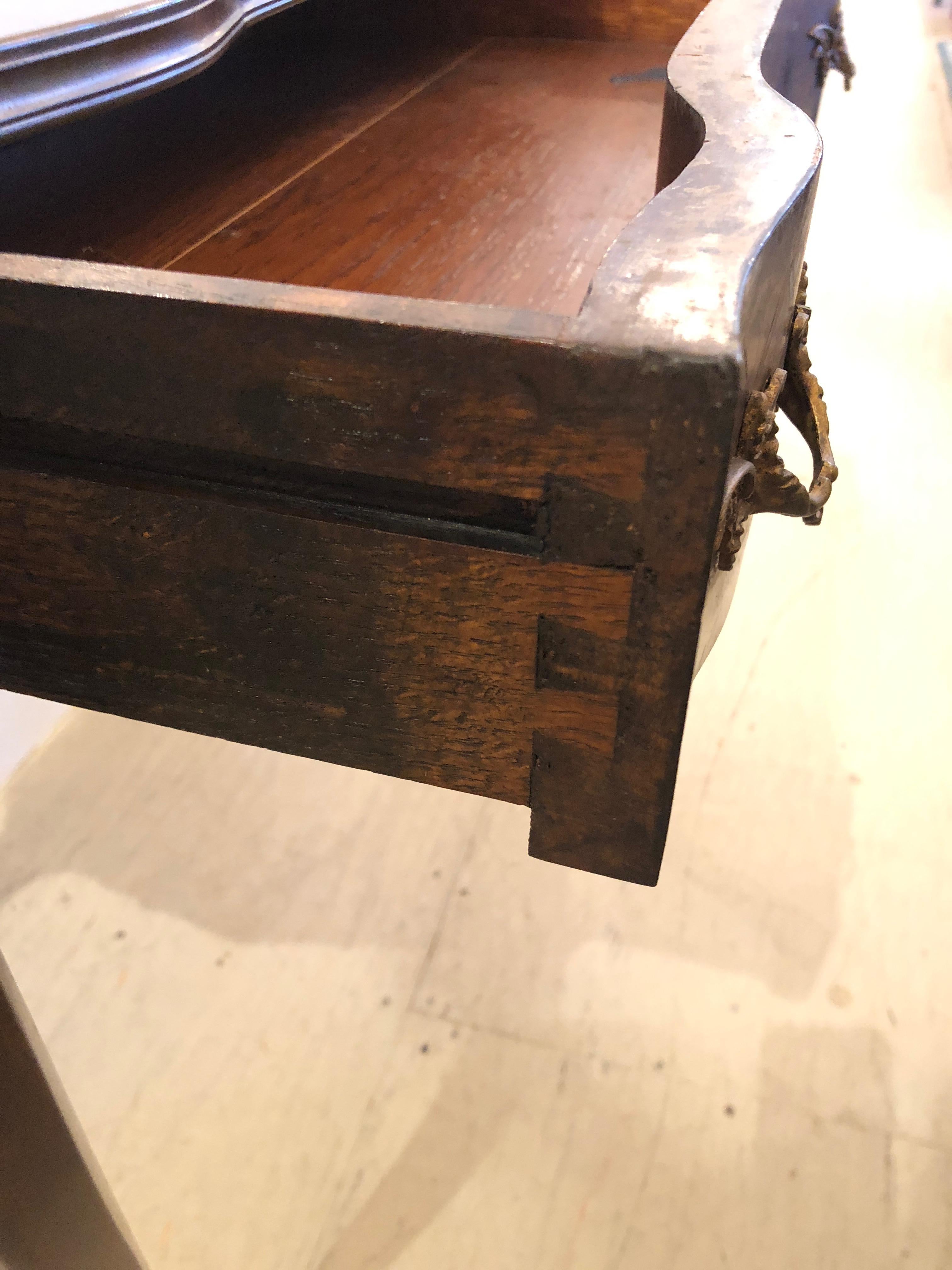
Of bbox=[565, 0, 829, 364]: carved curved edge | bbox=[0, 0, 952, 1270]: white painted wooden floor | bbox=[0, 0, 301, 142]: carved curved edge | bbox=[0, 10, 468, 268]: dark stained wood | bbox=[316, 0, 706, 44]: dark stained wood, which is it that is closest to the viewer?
bbox=[565, 0, 829, 364]: carved curved edge

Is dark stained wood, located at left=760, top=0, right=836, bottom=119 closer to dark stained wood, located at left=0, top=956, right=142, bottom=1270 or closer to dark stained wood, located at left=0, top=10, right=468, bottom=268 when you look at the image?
dark stained wood, located at left=0, top=10, right=468, bottom=268

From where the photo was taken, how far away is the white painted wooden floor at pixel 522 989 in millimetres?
851

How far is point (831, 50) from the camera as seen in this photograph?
3.23 feet

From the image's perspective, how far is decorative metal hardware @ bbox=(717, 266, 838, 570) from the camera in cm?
37

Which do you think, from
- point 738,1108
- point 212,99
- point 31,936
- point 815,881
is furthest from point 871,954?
point 212,99

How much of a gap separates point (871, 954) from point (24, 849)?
0.94 meters

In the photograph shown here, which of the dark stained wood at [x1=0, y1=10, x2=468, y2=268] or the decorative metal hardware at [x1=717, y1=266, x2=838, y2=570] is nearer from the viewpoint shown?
the decorative metal hardware at [x1=717, y1=266, x2=838, y2=570]

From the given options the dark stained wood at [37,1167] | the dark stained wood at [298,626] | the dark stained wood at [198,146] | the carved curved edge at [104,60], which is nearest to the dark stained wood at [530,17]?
the dark stained wood at [198,146]

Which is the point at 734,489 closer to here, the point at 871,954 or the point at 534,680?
the point at 534,680

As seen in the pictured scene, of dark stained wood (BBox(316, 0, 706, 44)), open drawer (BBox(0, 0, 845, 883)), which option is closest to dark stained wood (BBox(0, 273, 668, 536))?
open drawer (BBox(0, 0, 845, 883))

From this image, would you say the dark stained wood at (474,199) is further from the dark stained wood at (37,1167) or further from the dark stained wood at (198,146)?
the dark stained wood at (37,1167)

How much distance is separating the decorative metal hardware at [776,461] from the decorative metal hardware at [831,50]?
0.53 metres

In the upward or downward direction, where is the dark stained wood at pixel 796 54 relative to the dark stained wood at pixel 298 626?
upward

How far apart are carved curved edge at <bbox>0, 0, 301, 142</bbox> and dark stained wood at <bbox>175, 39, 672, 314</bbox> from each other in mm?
108
